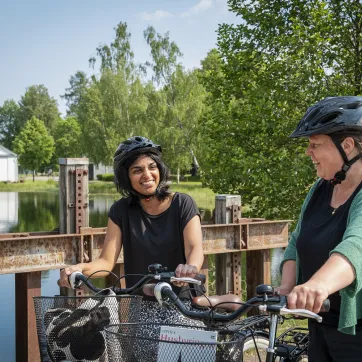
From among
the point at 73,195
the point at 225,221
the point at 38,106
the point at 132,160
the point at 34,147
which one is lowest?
the point at 225,221

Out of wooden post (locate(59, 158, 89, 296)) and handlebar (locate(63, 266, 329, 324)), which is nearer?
handlebar (locate(63, 266, 329, 324))

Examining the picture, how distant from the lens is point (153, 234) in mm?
3721

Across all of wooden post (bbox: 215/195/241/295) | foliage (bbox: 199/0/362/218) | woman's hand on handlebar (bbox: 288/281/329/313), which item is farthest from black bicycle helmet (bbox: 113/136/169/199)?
foliage (bbox: 199/0/362/218)

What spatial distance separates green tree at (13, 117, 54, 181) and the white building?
1247 mm

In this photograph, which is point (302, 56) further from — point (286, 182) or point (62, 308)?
point (62, 308)

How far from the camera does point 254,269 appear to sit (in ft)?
31.0

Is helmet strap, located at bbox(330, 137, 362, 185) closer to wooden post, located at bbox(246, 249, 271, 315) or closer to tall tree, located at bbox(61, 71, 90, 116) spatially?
wooden post, located at bbox(246, 249, 271, 315)

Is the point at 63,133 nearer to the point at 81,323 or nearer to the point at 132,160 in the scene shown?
the point at 132,160

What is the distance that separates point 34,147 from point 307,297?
298 feet

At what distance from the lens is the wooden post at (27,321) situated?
22.2 ft

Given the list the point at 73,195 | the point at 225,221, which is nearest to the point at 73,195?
the point at 73,195

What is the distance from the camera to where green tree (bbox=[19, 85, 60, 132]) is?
340 ft

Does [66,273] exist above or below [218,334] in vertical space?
above

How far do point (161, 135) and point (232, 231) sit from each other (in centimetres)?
3911
